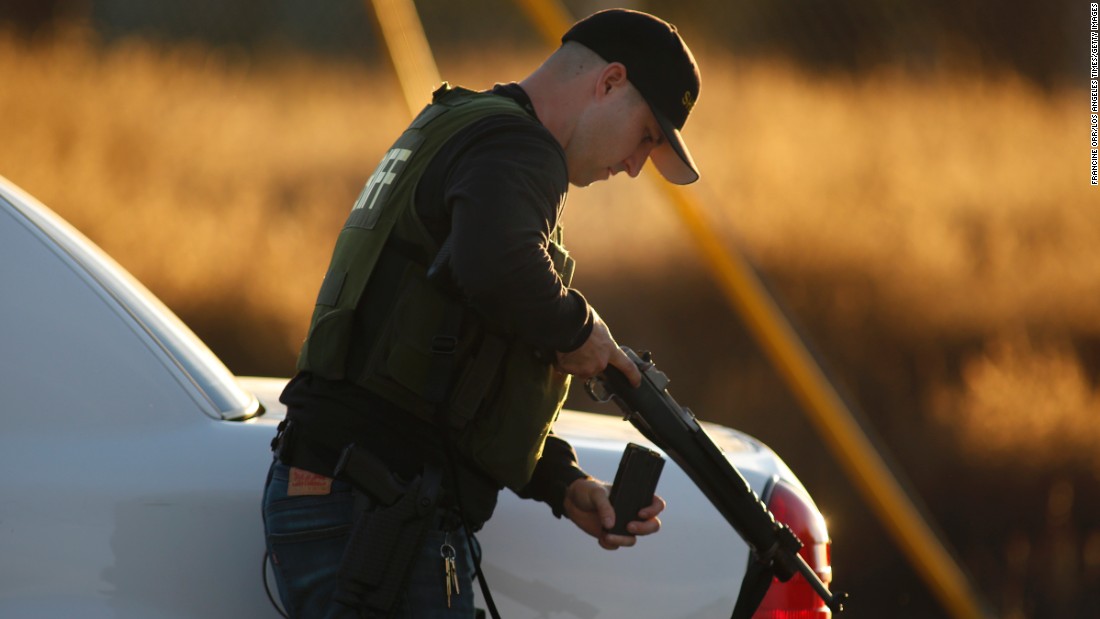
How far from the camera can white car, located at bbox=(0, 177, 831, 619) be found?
6.41 ft

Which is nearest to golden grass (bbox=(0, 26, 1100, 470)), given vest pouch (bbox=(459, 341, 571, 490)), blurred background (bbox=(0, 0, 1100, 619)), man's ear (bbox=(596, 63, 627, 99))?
blurred background (bbox=(0, 0, 1100, 619))

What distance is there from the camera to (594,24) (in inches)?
83.4

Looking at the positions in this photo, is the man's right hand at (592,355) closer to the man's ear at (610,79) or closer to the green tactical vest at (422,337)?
the green tactical vest at (422,337)

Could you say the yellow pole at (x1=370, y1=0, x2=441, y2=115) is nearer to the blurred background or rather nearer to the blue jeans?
the blurred background

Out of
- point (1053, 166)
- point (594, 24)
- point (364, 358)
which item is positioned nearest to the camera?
point (364, 358)

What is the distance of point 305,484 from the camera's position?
191cm

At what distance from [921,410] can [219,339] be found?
3.99 meters

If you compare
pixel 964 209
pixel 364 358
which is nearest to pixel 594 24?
pixel 364 358

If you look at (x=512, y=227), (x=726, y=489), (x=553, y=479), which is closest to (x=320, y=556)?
(x=553, y=479)

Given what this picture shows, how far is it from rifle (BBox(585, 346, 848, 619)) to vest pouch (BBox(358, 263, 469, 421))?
0.38m

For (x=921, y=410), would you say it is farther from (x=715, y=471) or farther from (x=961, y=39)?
(x=715, y=471)

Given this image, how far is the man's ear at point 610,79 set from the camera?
2.07m

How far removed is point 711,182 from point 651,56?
6506 millimetres

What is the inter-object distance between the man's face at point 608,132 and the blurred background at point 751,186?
4354 mm
